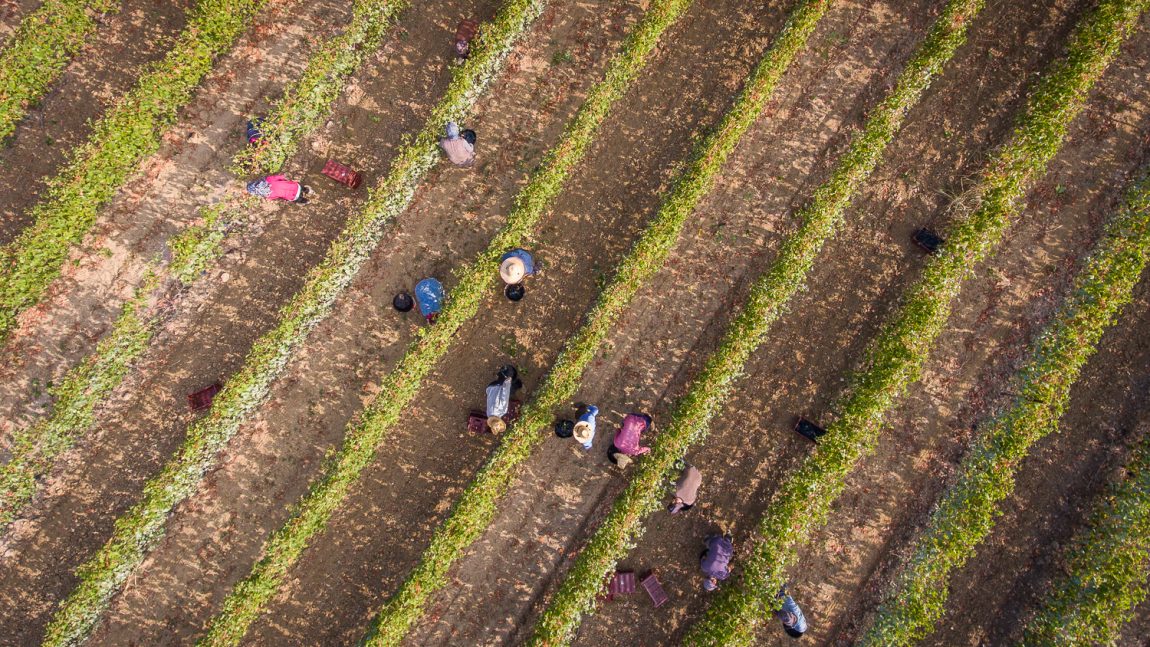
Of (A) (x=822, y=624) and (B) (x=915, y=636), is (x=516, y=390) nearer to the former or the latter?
(A) (x=822, y=624)

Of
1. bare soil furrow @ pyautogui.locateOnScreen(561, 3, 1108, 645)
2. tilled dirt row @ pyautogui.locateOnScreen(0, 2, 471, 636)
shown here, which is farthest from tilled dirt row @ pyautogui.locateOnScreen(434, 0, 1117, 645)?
tilled dirt row @ pyautogui.locateOnScreen(0, 2, 471, 636)

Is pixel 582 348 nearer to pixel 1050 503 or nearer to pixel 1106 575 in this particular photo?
pixel 1050 503

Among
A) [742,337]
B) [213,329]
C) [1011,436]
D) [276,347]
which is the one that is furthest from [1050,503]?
[213,329]

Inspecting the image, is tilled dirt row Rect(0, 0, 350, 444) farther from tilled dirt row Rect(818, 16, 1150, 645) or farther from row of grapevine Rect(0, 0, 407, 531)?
tilled dirt row Rect(818, 16, 1150, 645)

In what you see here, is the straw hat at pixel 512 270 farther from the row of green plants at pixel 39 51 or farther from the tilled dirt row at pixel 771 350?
the row of green plants at pixel 39 51

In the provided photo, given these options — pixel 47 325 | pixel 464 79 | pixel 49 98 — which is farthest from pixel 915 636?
pixel 49 98

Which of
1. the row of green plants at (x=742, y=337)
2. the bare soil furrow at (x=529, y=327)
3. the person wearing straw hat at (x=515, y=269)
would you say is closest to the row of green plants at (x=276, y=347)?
the bare soil furrow at (x=529, y=327)

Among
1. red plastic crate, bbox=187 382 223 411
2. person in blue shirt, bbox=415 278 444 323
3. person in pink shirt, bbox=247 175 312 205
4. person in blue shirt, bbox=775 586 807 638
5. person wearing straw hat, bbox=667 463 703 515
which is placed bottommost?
red plastic crate, bbox=187 382 223 411
